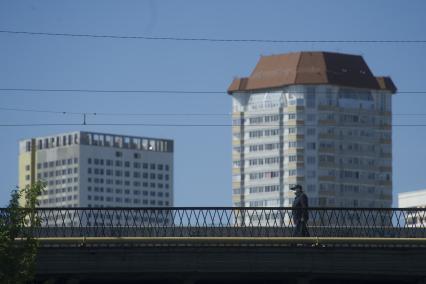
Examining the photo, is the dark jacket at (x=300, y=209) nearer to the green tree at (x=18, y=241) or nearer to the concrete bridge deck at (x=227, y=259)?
the concrete bridge deck at (x=227, y=259)

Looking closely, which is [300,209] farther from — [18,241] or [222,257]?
[18,241]

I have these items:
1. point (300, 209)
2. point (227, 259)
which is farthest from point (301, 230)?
point (227, 259)

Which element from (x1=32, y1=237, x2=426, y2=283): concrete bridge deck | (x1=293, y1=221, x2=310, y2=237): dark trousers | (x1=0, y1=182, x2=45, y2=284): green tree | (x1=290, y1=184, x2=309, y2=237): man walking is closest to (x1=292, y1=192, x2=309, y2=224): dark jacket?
(x1=290, y1=184, x2=309, y2=237): man walking

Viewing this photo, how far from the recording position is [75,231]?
5519 centimetres

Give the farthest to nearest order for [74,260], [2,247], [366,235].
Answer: [366,235] < [74,260] < [2,247]

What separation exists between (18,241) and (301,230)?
10.6 metres

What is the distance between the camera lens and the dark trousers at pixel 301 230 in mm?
53938

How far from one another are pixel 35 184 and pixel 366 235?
45.1 ft

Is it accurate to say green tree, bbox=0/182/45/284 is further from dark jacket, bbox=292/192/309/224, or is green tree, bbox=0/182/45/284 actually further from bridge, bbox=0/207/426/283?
dark jacket, bbox=292/192/309/224

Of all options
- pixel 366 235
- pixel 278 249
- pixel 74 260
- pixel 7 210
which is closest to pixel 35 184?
pixel 7 210

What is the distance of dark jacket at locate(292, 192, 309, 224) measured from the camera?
2125 inches

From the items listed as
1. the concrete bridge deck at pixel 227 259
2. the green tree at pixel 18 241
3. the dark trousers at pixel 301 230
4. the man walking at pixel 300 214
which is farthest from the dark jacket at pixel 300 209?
the green tree at pixel 18 241

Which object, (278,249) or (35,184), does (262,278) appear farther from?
(35,184)

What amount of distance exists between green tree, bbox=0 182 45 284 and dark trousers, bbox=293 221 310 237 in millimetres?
9637
